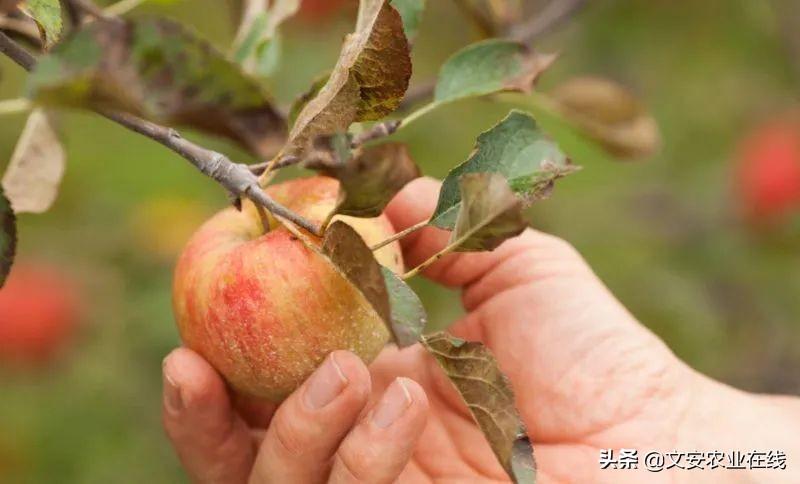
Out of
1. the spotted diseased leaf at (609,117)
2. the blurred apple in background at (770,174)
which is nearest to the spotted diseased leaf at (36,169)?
the spotted diseased leaf at (609,117)

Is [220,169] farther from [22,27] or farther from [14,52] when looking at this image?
[22,27]

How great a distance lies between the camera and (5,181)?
2.60ft

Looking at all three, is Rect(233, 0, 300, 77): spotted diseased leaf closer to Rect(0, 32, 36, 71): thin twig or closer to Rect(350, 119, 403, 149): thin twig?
Rect(350, 119, 403, 149): thin twig

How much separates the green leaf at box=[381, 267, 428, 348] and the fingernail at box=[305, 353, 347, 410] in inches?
5.1

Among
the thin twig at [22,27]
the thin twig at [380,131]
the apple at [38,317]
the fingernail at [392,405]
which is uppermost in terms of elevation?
the thin twig at [22,27]

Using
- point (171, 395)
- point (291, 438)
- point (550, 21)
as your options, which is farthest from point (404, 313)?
point (550, 21)

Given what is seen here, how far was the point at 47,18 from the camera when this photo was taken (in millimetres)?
Answer: 614

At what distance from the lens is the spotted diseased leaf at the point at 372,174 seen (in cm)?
56

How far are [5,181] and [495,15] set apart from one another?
0.63 metres

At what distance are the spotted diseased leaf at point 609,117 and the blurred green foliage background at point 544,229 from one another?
37 centimetres

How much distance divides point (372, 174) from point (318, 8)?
1244mm

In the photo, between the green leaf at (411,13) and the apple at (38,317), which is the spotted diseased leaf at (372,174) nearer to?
the green leaf at (411,13)

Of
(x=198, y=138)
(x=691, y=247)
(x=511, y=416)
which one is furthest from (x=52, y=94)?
(x=691, y=247)

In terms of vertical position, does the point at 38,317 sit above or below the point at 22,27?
below
